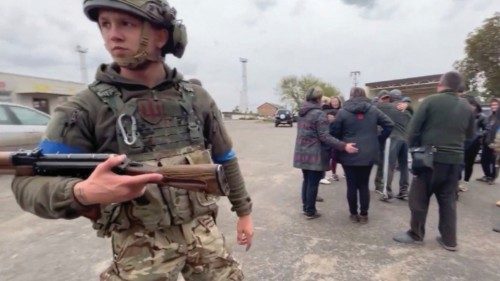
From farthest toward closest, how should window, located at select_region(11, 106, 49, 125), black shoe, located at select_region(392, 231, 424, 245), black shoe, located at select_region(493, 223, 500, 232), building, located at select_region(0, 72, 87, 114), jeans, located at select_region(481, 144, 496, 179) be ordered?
1. building, located at select_region(0, 72, 87, 114)
2. window, located at select_region(11, 106, 49, 125)
3. jeans, located at select_region(481, 144, 496, 179)
4. black shoe, located at select_region(493, 223, 500, 232)
5. black shoe, located at select_region(392, 231, 424, 245)

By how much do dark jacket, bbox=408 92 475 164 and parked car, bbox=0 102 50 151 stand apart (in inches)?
252

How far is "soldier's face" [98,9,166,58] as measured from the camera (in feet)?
4.20

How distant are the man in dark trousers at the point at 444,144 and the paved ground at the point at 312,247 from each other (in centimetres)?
37

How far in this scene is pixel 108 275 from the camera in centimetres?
137

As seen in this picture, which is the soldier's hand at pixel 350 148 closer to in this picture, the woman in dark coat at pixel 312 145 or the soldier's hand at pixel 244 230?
the woman in dark coat at pixel 312 145

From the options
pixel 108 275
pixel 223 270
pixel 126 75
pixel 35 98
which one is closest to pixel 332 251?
pixel 223 270

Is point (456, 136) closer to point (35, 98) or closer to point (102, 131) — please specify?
point (102, 131)

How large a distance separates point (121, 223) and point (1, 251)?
2.94 m

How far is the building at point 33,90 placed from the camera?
2122 centimetres

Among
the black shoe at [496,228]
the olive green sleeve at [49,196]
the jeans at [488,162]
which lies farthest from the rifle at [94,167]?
the jeans at [488,162]

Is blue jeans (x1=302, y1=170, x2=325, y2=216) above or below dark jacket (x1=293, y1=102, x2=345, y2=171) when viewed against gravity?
below

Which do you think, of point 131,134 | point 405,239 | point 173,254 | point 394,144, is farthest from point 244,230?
point 394,144

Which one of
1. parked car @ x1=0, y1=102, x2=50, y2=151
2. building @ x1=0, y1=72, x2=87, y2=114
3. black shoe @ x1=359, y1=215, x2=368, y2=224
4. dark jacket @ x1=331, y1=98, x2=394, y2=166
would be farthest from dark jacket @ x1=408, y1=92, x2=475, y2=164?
building @ x1=0, y1=72, x2=87, y2=114

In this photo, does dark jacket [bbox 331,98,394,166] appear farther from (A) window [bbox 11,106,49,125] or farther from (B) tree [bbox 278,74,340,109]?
(B) tree [bbox 278,74,340,109]
